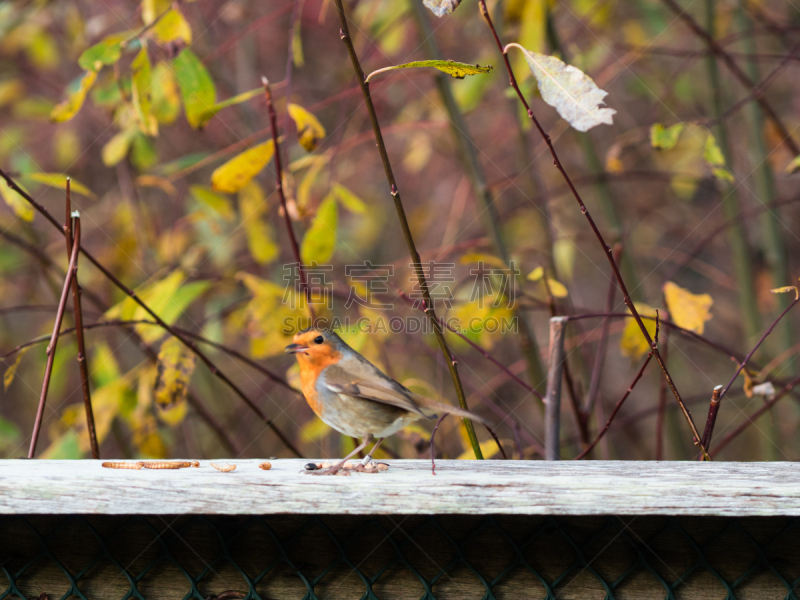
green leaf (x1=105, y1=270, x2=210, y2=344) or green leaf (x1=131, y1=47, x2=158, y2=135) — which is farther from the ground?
green leaf (x1=131, y1=47, x2=158, y2=135)

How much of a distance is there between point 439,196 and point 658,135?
3650 mm

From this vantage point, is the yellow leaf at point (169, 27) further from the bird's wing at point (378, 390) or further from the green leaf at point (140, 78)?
the bird's wing at point (378, 390)

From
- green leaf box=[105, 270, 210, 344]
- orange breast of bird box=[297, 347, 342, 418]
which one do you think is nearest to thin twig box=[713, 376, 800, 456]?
orange breast of bird box=[297, 347, 342, 418]

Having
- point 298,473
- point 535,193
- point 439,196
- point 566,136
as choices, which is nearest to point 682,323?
point 298,473

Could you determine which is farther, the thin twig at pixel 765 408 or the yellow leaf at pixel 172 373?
the yellow leaf at pixel 172 373

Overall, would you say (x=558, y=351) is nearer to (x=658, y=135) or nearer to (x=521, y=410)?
(x=658, y=135)

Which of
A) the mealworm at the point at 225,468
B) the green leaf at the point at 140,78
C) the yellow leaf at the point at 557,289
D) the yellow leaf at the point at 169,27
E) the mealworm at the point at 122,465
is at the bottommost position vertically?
the mealworm at the point at 225,468

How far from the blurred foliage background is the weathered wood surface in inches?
19.0

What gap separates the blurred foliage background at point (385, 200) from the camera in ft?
6.63

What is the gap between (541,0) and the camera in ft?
7.22

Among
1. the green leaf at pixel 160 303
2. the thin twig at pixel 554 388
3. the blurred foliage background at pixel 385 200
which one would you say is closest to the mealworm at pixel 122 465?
the blurred foliage background at pixel 385 200

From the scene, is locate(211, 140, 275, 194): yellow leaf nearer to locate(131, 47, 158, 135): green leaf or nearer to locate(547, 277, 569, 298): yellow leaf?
locate(131, 47, 158, 135): green leaf

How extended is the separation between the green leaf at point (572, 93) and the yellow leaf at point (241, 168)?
0.83 m

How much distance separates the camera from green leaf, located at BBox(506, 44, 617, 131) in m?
1.22
